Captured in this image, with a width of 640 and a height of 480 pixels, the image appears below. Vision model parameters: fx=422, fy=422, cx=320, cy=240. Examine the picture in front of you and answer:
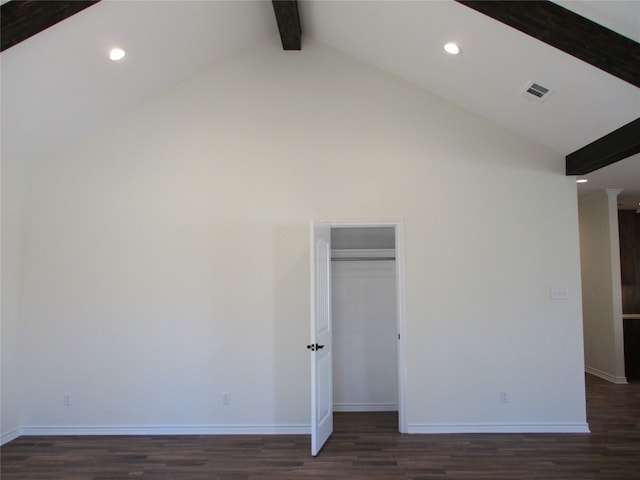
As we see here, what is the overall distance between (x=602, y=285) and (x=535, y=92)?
3863mm

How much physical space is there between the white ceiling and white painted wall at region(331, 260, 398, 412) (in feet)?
6.88

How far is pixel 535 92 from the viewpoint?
3.54m

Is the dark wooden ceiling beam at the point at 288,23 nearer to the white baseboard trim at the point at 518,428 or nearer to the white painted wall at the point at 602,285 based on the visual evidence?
the white baseboard trim at the point at 518,428

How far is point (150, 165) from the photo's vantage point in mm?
4352

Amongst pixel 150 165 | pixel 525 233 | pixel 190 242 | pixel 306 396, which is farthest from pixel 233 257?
pixel 525 233

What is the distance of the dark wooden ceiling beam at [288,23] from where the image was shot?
3.63 metres

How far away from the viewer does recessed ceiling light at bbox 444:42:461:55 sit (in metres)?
3.47

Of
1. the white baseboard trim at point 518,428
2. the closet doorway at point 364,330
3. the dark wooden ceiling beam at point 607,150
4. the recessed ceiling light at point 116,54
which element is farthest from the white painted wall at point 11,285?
the dark wooden ceiling beam at point 607,150

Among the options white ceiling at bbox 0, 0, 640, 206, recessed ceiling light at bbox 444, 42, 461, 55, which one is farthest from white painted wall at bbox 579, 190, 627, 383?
recessed ceiling light at bbox 444, 42, 461, 55

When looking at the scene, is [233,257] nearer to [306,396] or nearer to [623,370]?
[306,396]

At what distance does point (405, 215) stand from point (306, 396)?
6.73 feet

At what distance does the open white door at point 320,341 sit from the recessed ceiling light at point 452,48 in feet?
6.10

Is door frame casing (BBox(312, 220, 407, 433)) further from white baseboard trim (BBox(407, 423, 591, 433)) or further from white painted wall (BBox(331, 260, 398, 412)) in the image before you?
white painted wall (BBox(331, 260, 398, 412))

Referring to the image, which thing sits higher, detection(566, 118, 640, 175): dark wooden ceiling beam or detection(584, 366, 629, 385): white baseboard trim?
detection(566, 118, 640, 175): dark wooden ceiling beam
